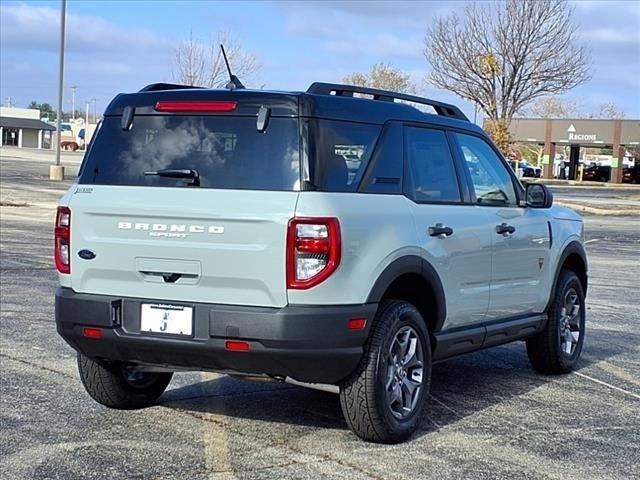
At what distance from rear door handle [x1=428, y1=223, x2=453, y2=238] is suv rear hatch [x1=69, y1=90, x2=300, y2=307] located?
44.5 inches

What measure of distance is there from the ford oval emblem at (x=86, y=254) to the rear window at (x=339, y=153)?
1369 mm

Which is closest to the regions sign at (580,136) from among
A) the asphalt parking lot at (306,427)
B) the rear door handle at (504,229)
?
the asphalt parking lot at (306,427)

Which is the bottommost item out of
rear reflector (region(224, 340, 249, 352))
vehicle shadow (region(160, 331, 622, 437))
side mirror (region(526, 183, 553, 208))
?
vehicle shadow (region(160, 331, 622, 437))

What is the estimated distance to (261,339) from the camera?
521cm

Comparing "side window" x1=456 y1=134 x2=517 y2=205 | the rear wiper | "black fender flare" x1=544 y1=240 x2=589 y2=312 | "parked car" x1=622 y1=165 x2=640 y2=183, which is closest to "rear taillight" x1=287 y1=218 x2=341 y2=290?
the rear wiper

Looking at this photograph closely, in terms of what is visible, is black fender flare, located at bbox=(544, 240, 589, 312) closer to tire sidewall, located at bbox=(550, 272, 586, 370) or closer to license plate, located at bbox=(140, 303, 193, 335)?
tire sidewall, located at bbox=(550, 272, 586, 370)

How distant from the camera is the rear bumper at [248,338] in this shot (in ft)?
17.0

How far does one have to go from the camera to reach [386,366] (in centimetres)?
560

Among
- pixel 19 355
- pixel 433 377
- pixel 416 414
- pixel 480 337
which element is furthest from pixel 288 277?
pixel 19 355

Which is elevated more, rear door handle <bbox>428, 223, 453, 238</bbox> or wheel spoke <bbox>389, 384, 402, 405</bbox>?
rear door handle <bbox>428, 223, 453, 238</bbox>

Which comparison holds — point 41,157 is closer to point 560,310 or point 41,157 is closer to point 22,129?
point 22,129

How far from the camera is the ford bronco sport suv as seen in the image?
17.1 feet

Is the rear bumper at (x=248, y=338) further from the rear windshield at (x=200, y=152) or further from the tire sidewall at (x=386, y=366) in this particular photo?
the rear windshield at (x=200, y=152)

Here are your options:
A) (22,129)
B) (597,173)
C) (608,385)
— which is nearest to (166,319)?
(608,385)
